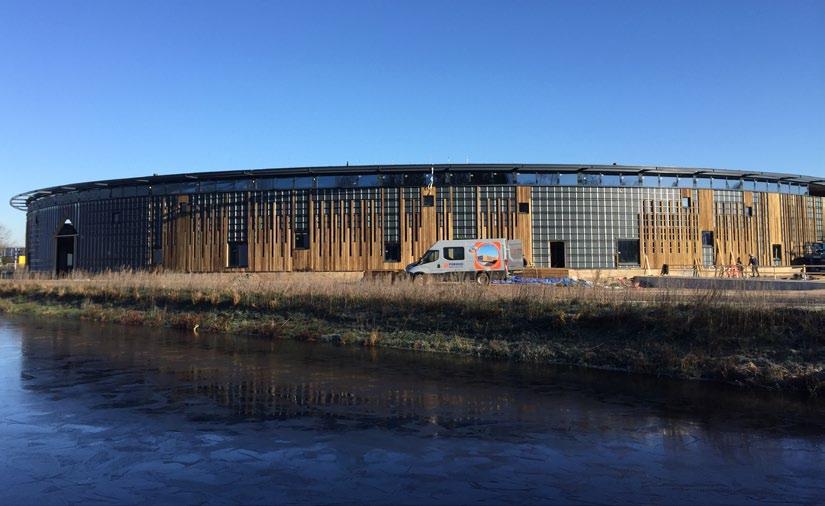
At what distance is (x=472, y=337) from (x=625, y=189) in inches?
1129

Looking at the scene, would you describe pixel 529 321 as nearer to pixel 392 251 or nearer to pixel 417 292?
pixel 417 292

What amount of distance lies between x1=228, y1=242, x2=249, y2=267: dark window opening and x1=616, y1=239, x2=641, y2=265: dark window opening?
26.3m

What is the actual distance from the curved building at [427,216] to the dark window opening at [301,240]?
70 mm

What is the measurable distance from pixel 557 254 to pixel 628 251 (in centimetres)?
509

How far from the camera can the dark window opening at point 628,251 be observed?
40875 mm

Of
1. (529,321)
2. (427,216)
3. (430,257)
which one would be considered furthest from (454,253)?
(529,321)

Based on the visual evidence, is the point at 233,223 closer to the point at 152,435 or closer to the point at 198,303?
the point at 198,303

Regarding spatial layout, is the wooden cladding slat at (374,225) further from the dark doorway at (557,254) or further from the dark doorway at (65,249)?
the dark doorway at (65,249)

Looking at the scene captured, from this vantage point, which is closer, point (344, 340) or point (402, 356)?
point (402, 356)

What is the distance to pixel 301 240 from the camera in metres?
40.7

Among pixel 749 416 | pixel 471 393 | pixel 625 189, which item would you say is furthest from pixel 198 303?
pixel 625 189

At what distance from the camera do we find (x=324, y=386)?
11234 millimetres

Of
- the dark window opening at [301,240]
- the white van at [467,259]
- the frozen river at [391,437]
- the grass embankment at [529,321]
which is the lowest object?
the frozen river at [391,437]

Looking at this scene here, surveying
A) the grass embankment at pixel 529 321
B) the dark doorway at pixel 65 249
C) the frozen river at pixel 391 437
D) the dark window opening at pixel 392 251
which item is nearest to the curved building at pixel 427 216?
the dark window opening at pixel 392 251
